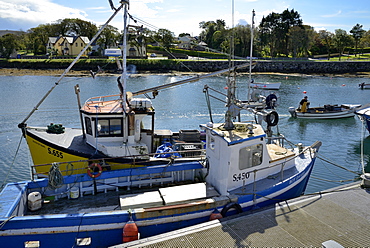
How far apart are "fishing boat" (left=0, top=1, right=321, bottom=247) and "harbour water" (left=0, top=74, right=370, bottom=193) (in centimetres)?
326

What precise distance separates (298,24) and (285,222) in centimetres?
8904

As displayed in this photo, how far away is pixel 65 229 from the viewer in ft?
26.0

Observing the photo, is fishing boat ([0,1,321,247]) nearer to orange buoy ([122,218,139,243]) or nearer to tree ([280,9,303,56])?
orange buoy ([122,218,139,243])

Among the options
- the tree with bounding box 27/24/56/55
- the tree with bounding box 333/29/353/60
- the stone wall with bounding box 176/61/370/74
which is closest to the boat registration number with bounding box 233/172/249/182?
the stone wall with bounding box 176/61/370/74

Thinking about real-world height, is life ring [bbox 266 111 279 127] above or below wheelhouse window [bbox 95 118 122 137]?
above

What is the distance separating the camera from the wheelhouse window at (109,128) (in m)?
12.3

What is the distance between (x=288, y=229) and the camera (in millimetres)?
8336

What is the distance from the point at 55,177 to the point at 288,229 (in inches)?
272

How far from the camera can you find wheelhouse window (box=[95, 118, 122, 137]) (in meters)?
12.3

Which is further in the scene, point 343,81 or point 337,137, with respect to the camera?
point 343,81

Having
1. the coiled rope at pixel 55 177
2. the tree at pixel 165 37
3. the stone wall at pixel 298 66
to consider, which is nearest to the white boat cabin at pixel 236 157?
the coiled rope at pixel 55 177

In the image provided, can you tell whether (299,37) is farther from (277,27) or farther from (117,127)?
(117,127)

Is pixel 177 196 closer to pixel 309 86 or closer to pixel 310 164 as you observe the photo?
pixel 310 164

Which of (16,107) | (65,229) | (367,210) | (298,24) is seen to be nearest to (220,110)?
(16,107)
